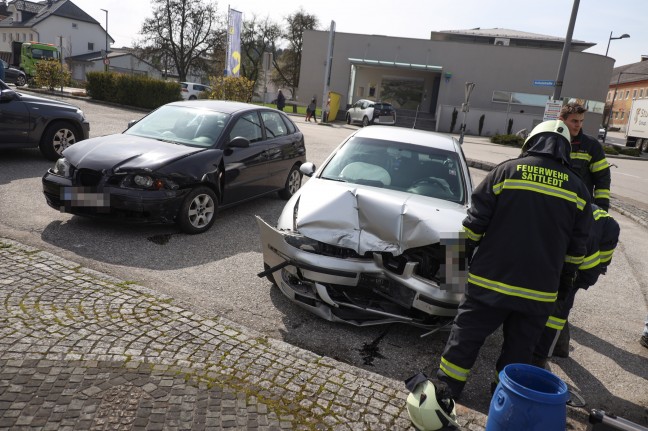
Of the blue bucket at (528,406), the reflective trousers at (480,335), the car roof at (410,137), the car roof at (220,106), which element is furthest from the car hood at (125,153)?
the blue bucket at (528,406)

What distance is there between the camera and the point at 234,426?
8.63 feet

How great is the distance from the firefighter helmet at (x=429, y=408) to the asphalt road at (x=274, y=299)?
2.07 ft

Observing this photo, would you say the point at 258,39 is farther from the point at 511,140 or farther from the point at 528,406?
the point at 528,406

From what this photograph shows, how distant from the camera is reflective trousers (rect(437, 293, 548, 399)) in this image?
3.01m

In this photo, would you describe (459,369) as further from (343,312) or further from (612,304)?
(612,304)

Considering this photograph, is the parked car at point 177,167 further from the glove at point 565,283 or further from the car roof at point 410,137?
the glove at point 565,283

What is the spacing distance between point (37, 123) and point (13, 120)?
0.40m

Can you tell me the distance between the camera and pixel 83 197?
17.6ft

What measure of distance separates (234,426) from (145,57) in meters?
48.3

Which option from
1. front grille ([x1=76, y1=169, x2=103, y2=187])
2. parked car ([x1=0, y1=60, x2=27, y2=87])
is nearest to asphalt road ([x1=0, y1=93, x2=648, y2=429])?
front grille ([x1=76, y1=169, x2=103, y2=187])

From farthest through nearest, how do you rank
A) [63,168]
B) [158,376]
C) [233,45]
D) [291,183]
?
1. [233,45]
2. [291,183]
3. [63,168]
4. [158,376]

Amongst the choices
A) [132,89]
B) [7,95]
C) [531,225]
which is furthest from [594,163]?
[132,89]

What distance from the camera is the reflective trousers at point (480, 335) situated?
3006mm

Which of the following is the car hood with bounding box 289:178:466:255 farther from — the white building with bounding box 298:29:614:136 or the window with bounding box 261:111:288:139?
the white building with bounding box 298:29:614:136
